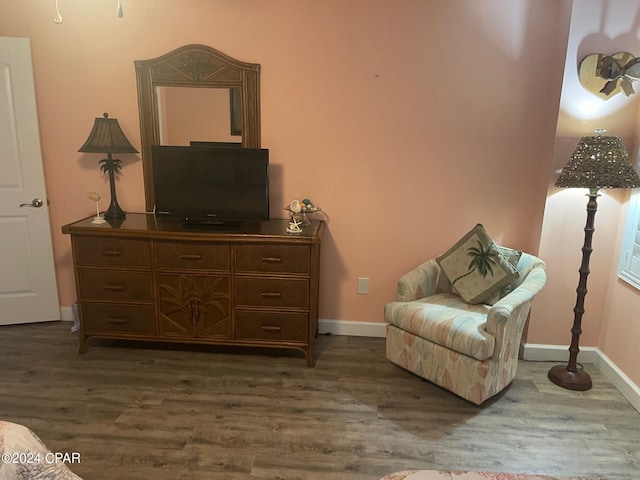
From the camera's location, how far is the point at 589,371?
306cm

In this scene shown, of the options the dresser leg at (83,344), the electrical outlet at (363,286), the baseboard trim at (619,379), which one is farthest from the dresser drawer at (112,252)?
the baseboard trim at (619,379)

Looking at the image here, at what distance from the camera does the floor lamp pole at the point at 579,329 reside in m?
2.74

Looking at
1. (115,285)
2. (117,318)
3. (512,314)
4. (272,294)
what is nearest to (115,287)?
(115,285)

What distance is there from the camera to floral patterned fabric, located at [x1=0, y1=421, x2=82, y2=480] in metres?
1.30

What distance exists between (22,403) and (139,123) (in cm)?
192

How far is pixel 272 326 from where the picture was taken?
3021 mm

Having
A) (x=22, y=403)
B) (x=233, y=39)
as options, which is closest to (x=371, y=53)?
(x=233, y=39)

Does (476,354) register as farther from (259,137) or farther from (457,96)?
(259,137)

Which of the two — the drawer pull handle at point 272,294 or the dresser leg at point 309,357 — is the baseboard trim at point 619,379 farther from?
the drawer pull handle at point 272,294

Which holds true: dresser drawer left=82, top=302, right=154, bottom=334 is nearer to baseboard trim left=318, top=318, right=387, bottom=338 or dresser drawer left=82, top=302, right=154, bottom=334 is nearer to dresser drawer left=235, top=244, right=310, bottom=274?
dresser drawer left=235, top=244, right=310, bottom=274

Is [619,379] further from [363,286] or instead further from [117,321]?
[117,321]

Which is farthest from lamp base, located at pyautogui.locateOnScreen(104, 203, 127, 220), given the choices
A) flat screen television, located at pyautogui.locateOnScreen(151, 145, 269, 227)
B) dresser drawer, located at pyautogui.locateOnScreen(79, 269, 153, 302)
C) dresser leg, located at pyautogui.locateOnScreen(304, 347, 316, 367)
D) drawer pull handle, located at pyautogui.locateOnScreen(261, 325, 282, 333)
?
dresser leg, located at pyautogui.locateOnScreen(304, 347, 316, 367)

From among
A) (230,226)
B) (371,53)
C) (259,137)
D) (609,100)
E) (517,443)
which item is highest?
(371,53)

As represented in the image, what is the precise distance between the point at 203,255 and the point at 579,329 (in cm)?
238
